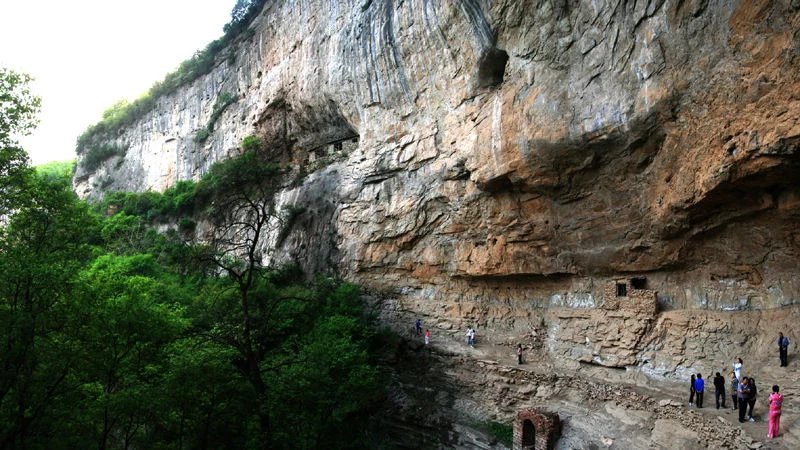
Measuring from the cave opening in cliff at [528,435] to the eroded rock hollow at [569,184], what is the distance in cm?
88

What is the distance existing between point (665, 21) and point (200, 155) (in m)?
29.6

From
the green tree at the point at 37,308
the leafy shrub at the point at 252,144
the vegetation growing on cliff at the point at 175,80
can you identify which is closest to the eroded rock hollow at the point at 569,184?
the leafy shrub at the point at 252,144

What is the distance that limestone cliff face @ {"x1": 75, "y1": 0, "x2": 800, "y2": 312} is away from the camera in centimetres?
1019

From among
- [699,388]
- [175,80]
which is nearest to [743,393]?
[699,388]

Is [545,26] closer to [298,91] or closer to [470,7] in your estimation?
[470,7]

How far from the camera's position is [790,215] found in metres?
10.5

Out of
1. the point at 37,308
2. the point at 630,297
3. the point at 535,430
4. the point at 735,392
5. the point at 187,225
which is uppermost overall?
the point at 187,225

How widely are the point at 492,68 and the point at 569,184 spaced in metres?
4.62

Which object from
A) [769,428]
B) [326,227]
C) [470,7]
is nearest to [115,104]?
[326,227]

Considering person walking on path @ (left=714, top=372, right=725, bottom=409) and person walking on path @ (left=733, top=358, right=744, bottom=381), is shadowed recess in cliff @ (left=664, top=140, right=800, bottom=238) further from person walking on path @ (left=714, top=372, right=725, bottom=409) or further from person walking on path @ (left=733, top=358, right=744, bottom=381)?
person walking on path @ (left=714, top=372, right=725, bottom=409)

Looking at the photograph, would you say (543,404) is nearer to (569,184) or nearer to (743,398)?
(743,398)

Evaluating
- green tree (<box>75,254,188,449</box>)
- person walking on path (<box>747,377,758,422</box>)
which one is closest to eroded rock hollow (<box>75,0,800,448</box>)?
person walking on path (<box>747,377,758,422</box>)

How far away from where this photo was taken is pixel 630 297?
1329 centimetres

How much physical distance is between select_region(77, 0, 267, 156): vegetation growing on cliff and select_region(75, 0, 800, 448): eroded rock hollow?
12432mm
